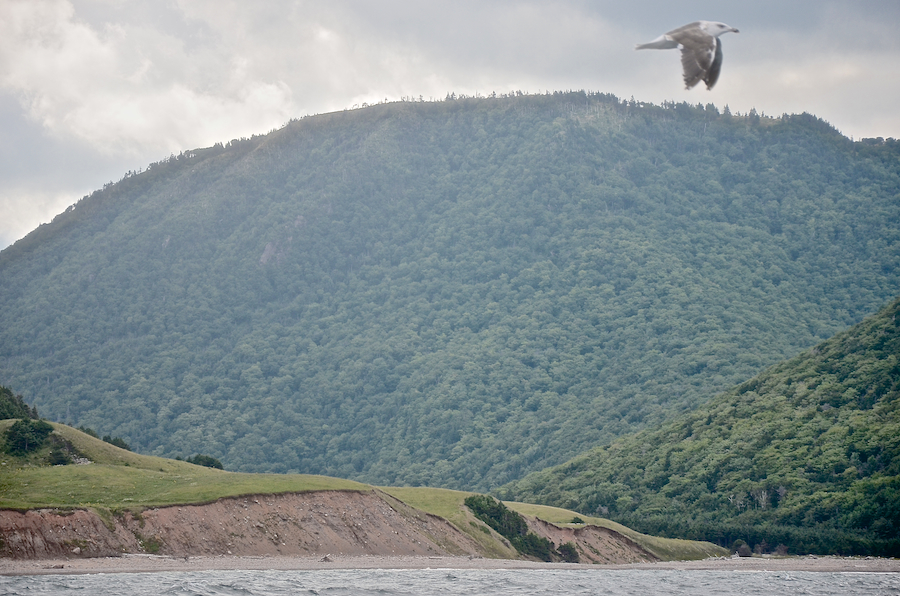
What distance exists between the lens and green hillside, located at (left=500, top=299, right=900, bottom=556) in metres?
71.3

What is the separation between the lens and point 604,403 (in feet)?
425

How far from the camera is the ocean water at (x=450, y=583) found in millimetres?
32094

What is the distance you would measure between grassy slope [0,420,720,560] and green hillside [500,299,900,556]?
585 inches

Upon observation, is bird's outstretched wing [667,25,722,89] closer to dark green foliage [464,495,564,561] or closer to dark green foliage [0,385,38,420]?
dark green foliage [464,495,564,561]

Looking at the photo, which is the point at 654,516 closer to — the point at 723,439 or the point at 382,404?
the point at 723,439

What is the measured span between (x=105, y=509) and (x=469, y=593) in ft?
59.4

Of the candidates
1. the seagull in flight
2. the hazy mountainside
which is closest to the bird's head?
the seagull in flight

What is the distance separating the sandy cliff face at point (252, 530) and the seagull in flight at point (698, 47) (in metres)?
33.2

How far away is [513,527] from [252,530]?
59.2 ft

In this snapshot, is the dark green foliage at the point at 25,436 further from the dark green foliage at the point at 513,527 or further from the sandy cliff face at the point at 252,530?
the dark green foliage at the point at 513,527

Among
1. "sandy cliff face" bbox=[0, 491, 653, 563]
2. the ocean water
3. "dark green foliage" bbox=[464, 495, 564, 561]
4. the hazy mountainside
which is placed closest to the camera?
the ocean water

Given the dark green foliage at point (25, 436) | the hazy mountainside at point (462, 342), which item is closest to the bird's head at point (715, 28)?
the dark green foliage at point (25, 436)

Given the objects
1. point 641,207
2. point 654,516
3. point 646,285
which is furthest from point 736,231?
point 654,516

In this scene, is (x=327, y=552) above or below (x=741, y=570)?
above
